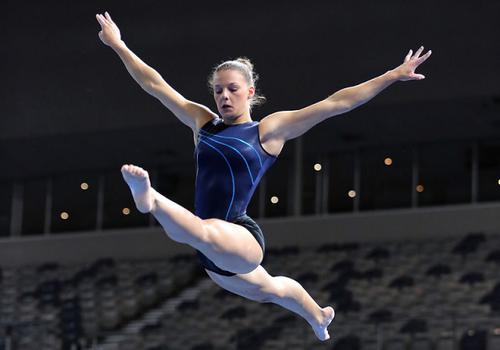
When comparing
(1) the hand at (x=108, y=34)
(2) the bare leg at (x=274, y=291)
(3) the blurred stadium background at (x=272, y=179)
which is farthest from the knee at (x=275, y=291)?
(3) the blurred stadium background at (x=272, y=179)

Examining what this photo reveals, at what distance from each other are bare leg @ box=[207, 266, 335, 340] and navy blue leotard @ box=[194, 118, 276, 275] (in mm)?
155

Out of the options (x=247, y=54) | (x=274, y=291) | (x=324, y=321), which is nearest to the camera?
(x=274, y=291)

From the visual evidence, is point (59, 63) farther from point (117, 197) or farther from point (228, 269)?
point (228, 269)

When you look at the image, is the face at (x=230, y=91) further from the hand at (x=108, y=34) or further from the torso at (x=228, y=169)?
the hand at (x=108, y=34)

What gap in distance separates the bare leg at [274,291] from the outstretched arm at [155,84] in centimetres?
88

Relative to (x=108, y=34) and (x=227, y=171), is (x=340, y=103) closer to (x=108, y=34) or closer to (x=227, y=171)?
(x=227, y=171)

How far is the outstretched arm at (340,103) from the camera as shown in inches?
236

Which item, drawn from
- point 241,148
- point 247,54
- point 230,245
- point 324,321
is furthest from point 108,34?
point 247,54

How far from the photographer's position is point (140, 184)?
16.8ft

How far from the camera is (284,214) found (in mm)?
22984

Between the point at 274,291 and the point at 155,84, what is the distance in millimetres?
1356

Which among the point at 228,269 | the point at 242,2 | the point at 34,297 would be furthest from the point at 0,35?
the point at 228,269

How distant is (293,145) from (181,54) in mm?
6130

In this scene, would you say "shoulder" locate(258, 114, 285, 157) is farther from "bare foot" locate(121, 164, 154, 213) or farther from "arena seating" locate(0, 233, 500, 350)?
"arena seating" locate(0, 233, 500, 350)
